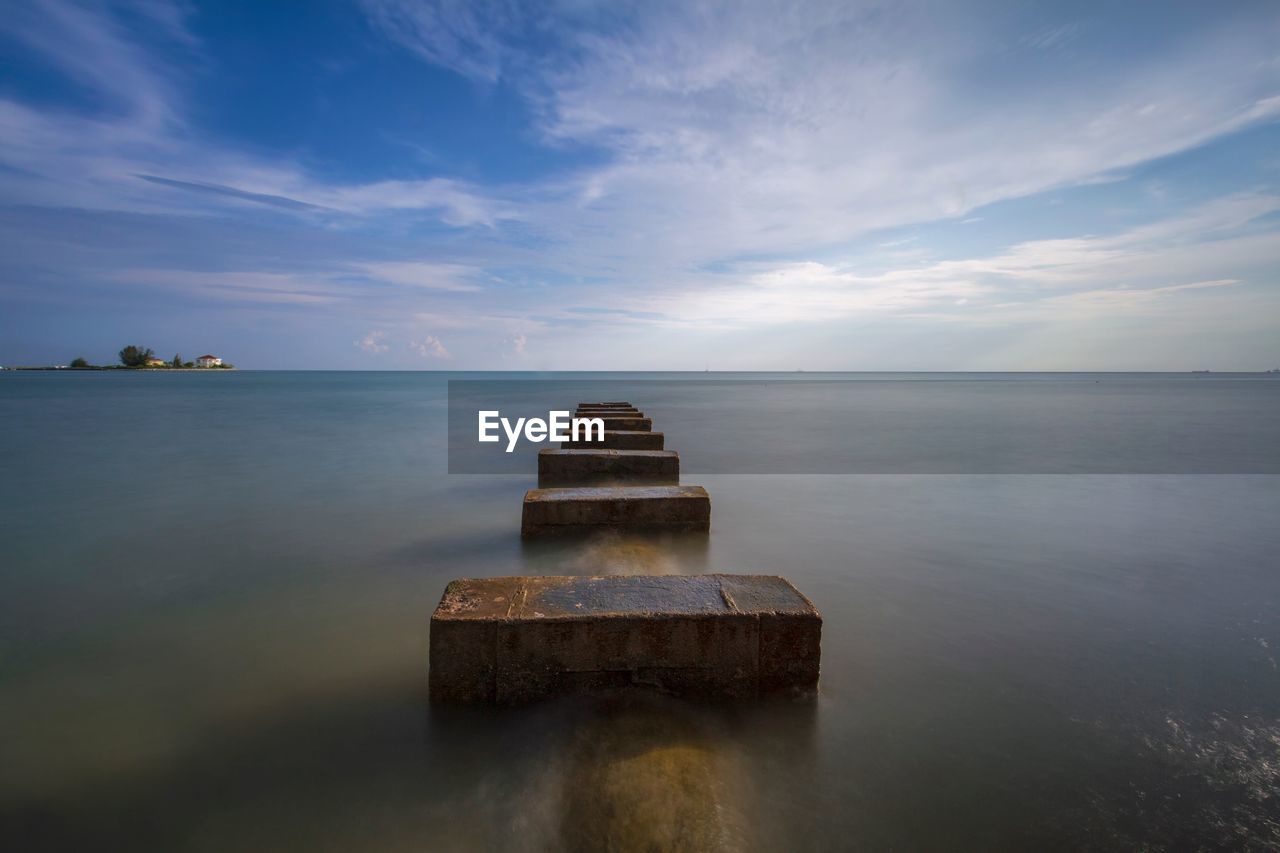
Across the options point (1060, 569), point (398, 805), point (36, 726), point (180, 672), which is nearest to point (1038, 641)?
point (1060, 569)

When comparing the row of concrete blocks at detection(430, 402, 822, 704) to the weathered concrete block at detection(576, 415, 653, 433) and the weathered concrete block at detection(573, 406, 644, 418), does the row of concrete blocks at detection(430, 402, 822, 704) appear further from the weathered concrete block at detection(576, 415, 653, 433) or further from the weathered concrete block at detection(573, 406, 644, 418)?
the weathered concrete block at detection(573, 406, 644, 418)

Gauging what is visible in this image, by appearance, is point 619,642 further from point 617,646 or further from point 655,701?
point 655,701

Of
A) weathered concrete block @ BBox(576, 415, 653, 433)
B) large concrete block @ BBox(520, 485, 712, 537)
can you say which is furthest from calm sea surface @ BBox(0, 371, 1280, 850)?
weathered concrete block @ BBox(576, 415, 653, 433)

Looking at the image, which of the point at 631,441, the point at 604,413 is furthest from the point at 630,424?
the point at 604,413

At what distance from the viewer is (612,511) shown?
659cm

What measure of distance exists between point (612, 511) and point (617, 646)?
10.6 feet

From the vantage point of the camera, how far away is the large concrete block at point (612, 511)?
6586 millimetres

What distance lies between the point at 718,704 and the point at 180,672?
3.40 m

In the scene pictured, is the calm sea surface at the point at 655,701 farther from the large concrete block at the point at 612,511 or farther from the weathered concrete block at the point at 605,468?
the weathered concrete block at the point at 605,468

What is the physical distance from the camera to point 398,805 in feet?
9.25

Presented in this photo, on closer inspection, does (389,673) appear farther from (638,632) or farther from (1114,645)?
(1114,645)

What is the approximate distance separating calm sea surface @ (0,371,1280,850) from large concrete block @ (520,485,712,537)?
0.36 metres

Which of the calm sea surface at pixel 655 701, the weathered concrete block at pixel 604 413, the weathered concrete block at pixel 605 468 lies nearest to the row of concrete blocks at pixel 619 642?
the calm sea surface at pixel 655 701

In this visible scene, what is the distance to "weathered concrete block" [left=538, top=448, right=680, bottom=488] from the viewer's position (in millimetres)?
9148
